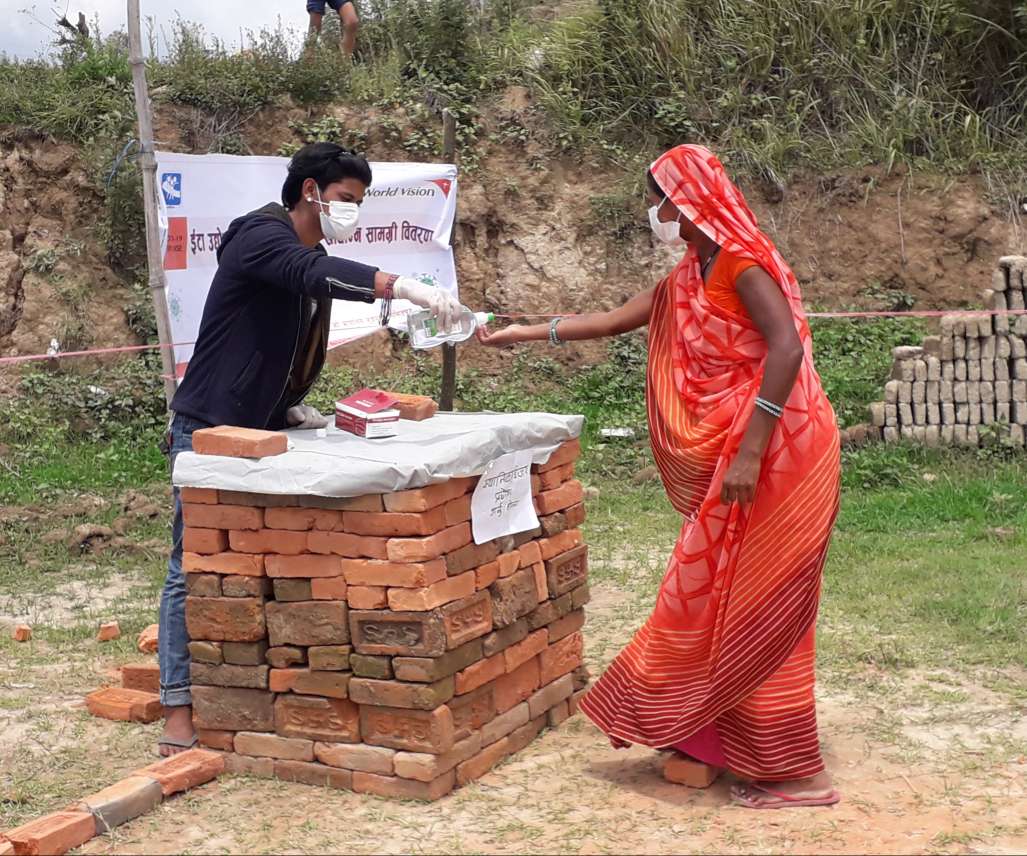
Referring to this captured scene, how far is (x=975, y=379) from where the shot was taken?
8844 millimetres

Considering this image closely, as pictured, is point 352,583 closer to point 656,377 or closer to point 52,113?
point 656,377

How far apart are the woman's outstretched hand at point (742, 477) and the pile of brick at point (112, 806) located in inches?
73.7

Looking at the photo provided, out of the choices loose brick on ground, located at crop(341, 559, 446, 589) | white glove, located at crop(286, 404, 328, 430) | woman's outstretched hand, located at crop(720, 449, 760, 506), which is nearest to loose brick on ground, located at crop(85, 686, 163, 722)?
white glove, located at crop(286, 404, 328, 430)

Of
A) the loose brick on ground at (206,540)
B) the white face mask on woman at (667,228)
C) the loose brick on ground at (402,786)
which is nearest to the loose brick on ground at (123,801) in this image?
the loose brick on ground at (402,786)

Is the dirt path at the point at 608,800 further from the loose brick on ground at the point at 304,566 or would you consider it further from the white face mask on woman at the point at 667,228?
the white face mask on woman at the point at 667,228

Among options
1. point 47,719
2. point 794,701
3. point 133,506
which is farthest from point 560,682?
point 133,506

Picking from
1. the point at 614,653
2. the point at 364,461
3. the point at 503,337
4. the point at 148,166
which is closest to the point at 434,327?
the point at 503,337

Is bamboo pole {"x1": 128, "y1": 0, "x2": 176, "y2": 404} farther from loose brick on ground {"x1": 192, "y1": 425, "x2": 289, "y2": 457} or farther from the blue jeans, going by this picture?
loose brick on ground {"x1": 192, "y1": 425, "x2": 289, "y2": 457}

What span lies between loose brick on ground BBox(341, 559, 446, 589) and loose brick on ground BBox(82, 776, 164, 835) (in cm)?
86

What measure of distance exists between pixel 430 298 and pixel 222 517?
955 millimetres

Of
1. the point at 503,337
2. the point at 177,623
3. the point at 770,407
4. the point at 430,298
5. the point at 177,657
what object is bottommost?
the point at 177,657

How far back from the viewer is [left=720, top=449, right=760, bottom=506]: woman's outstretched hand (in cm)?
365

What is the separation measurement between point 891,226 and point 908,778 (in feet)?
26.1

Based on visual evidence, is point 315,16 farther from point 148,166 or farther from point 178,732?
point 178,732
